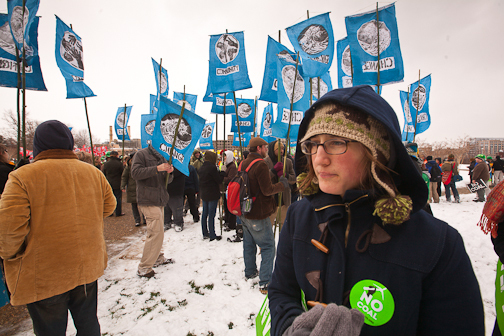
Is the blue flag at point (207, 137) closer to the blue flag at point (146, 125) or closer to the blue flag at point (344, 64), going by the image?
the blue flag at point (146, 125)

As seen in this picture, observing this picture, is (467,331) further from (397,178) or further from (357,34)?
(357,34)

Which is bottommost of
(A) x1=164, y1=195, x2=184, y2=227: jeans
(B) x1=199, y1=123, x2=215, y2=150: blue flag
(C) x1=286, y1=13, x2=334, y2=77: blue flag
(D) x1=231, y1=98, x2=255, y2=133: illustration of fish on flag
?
(A) x1=164, y1=195, x2=184, y2=227: jeans

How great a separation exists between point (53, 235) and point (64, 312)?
0.69 meters

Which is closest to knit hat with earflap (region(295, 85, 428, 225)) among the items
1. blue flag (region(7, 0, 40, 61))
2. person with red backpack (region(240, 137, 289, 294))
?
person with red backpack (region(240, 137, 289, 294))

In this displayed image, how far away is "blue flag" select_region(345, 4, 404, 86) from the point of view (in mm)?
4109

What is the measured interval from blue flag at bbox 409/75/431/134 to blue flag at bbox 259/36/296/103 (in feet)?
18.8

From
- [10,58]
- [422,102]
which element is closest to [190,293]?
[10,58]

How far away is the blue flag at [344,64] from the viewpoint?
6223 millimetres

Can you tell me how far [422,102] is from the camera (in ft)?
27.0

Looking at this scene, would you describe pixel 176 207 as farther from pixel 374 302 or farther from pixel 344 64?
pixel 374 302

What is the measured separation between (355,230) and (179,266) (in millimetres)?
4296

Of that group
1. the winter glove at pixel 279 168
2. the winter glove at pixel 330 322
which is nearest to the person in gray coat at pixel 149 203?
the winter glove at pixel 279 168

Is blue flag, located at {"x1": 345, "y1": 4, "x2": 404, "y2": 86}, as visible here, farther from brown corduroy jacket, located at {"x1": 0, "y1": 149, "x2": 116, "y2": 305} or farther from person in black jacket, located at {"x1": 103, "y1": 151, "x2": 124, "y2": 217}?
person in black jacket, located at {"x1": 103, "y1": 151, "x2": 124, "y2": 217}

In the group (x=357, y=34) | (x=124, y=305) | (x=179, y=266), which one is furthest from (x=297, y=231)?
(x=357, y=34)
